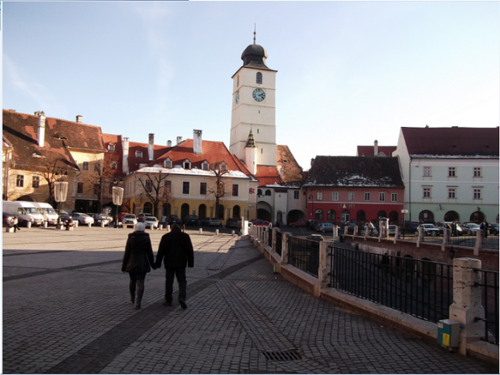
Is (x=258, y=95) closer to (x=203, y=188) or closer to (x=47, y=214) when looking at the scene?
(x=203, y=188)

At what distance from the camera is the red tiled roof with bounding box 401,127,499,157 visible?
6512cm

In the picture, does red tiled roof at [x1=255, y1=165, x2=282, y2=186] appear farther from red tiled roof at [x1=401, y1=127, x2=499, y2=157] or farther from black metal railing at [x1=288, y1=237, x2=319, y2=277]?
black metal railing at [x1=288, y1=237, x2=319, y2=277]

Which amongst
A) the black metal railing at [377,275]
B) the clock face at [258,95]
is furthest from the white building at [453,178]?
the black metal railing at [377,275]

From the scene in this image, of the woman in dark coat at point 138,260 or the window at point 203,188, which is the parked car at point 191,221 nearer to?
the window at point 203,188

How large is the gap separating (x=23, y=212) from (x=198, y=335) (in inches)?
1475

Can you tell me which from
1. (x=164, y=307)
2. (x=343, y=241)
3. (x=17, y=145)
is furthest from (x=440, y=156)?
(x=164, y=307)

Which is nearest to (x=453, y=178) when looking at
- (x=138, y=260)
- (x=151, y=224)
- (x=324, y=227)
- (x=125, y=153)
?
(x=324, y=227)

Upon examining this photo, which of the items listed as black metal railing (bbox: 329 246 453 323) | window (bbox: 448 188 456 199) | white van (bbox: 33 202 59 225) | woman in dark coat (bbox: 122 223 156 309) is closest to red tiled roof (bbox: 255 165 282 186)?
window (bbox: 448 188 456 199)

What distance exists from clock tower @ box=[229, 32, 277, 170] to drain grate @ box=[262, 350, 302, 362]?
7661cm

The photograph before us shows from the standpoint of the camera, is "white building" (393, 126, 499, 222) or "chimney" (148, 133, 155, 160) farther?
"chimney" (148, 133, 155, 160)

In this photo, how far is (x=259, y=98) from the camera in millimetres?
86188

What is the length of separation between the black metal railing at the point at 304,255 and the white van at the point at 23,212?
104 feet

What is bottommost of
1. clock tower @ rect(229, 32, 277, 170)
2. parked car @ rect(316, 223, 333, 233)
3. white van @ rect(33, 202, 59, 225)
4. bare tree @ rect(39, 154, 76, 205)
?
parked car @ rect(316, 223, 333, 233)

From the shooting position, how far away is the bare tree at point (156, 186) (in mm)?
59853
